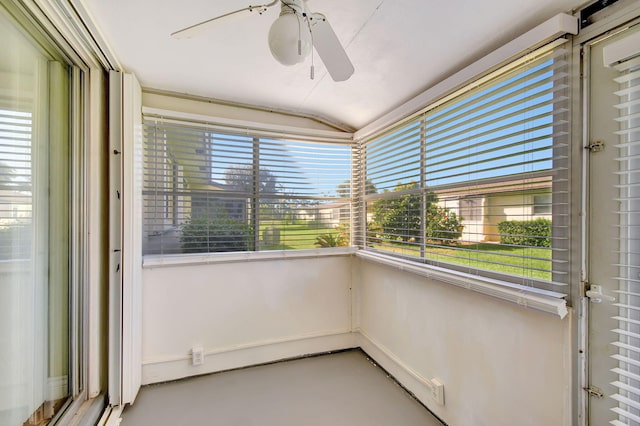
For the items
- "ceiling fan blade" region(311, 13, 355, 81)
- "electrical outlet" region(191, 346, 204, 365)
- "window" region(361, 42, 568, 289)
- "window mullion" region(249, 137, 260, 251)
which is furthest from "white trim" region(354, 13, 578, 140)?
"electrical outlet" region(191, 346, 204, 365)

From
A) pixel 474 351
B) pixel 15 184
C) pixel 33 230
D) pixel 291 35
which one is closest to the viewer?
pixel 291 35

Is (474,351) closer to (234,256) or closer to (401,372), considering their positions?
(401,372)

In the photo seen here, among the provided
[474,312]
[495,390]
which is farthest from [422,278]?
[495,390]

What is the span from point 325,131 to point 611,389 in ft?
7.96

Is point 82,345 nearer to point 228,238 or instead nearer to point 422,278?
point 228,238

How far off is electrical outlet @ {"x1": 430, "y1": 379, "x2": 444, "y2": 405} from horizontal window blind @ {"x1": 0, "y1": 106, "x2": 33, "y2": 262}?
7.38 feet

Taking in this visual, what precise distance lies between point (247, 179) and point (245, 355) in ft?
4.96

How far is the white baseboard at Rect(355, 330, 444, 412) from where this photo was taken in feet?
6.13

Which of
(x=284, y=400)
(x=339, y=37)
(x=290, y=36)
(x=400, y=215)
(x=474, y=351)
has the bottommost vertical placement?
(x=284, y=400)

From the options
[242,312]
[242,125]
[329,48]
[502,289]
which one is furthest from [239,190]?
[502,289]

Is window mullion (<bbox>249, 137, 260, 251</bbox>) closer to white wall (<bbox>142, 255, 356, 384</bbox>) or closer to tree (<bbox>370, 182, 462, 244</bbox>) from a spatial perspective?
white wall (<bbox>142, 255, 356, 384</bbox>)

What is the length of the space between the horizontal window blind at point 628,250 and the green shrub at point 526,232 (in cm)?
25

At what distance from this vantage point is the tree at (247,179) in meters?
2.44

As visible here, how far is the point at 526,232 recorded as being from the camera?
4.47 feet
